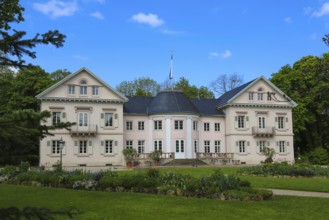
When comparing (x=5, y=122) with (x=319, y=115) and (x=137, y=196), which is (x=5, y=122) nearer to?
(x=137, y=196)

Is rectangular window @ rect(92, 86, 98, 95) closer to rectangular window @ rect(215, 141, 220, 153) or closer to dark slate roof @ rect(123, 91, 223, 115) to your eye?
dark slate roof @ rect(123, 91, 223, 115)

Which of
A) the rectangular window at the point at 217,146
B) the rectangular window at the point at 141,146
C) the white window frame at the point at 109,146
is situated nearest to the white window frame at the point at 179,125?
the rectangular window at the point at 141,146

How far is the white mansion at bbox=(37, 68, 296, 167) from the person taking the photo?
39406mm

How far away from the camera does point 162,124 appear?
42875 millimetres

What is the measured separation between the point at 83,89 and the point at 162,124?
957 cm

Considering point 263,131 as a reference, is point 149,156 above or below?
below

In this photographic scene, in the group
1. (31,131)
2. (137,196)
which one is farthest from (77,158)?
(31,131)

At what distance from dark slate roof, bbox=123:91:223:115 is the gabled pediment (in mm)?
3433

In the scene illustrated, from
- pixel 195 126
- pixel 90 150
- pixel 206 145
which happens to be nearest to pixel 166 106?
A: pixel 195 126

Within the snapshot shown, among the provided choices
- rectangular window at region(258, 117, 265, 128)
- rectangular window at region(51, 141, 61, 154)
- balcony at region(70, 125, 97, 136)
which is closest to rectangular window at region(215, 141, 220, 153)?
rectangular window at region(258, 117, 265, 128)

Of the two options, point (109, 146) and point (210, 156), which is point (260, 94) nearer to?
point (210, 156)

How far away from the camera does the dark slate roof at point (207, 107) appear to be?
4597 cm

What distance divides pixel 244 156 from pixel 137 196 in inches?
1295

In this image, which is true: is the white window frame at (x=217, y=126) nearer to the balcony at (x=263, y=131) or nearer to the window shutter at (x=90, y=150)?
the balcony at (x=263, y=131)
